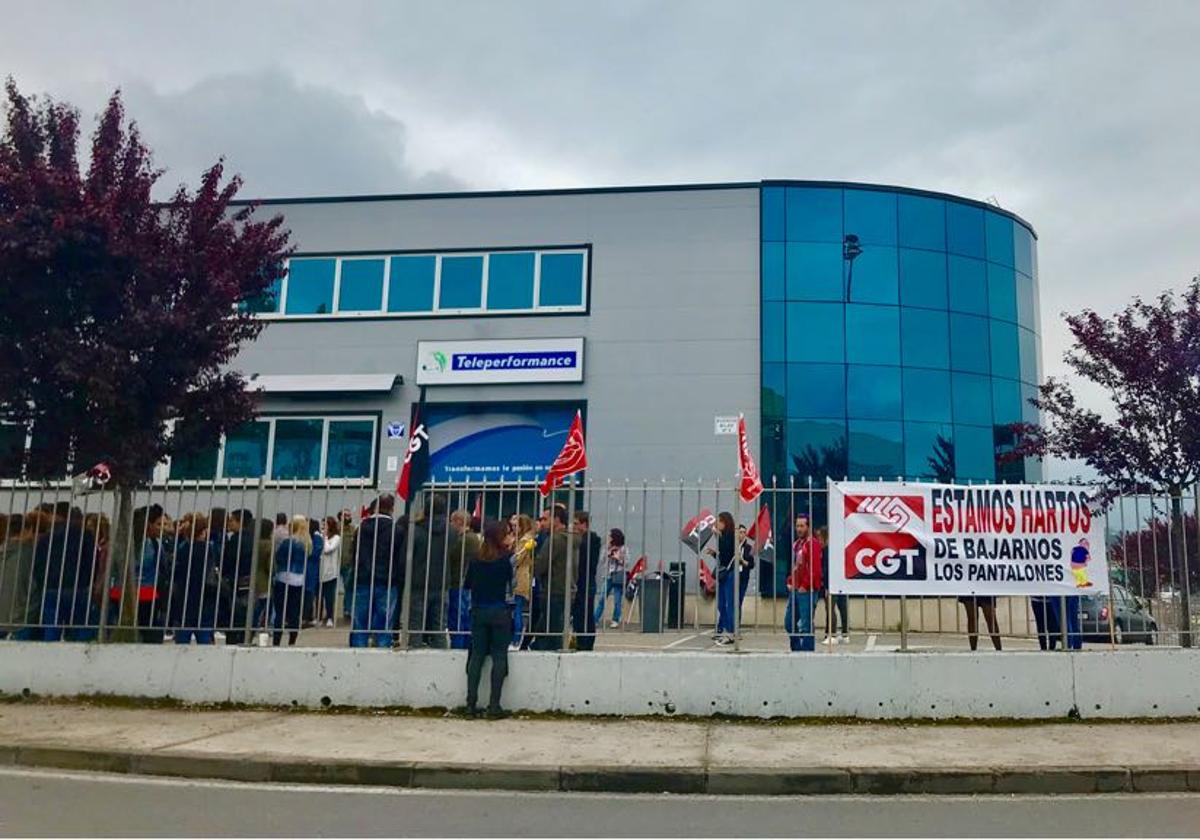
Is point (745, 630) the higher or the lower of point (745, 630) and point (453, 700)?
the higher

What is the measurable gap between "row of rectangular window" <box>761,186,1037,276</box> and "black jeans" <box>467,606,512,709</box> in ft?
48.7

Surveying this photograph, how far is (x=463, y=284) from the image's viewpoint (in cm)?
2302

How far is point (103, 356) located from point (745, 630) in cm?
694

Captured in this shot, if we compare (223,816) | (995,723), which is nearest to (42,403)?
(223,816)

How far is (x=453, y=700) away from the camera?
32.4 ft

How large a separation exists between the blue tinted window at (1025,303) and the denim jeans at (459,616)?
1843 cm

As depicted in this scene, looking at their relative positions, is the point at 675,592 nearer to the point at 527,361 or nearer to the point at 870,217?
the point at 527,361

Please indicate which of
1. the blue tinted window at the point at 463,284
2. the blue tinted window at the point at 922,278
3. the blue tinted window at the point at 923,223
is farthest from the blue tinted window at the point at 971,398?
the blue tinted window at the point at 463,284

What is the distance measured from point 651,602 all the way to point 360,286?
1487 centimetres

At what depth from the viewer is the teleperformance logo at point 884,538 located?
10000 millimetres

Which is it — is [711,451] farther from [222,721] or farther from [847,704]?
[222,721]

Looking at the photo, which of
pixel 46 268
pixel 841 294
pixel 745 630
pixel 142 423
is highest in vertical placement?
pixel 841 294

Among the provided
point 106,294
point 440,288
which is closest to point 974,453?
point 440,288

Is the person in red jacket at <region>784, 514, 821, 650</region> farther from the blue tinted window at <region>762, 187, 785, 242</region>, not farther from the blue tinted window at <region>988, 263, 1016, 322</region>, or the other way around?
the blue tinted window at <region>988, 263, 1016, 322</region>
